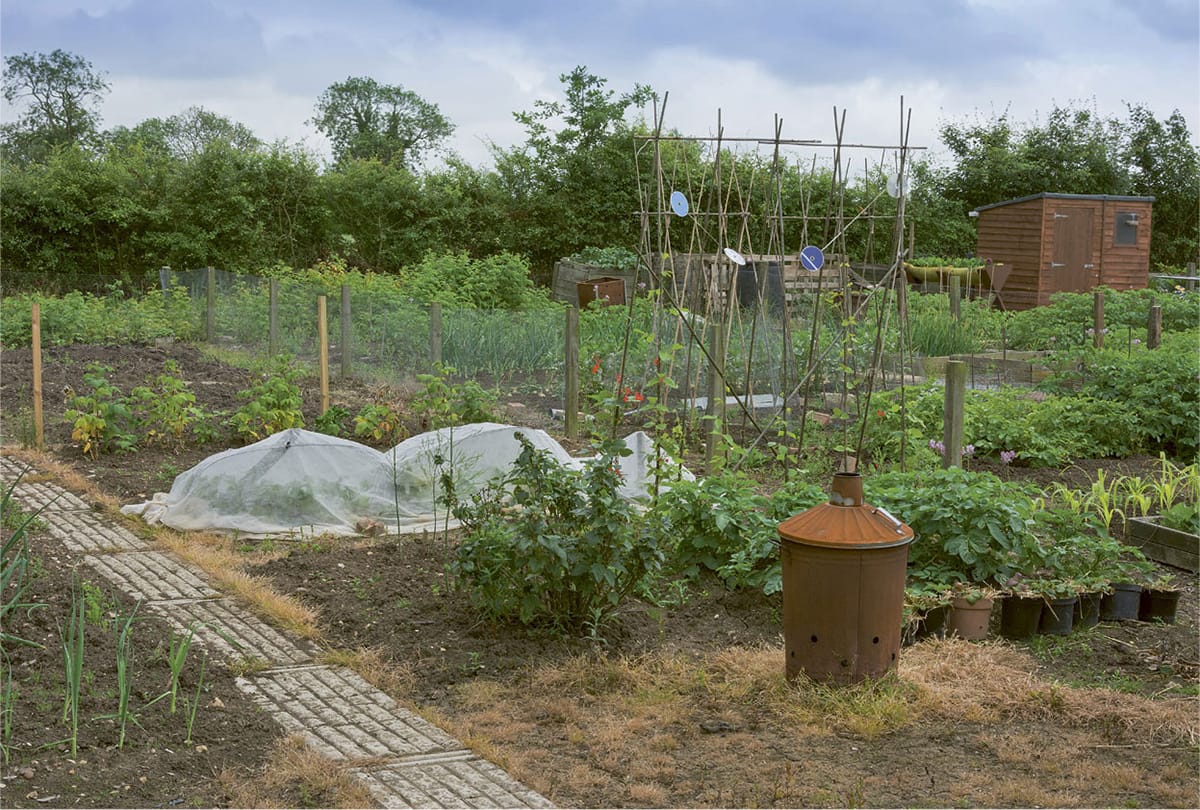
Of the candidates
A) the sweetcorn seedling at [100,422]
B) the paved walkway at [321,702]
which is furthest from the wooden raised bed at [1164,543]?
the sweetcorn seedling at [100,422]

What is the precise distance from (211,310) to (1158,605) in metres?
13.3

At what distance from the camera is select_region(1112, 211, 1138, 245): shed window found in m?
20.5

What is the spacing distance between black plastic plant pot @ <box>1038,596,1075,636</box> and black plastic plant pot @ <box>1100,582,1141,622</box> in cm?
26

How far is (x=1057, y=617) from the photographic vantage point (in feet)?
16.4

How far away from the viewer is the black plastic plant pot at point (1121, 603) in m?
5.20

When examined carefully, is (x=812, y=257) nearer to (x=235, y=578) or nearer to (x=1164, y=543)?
(x=1164, y=543)

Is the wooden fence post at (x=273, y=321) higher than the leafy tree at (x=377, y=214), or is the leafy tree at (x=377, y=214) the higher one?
the leafy tree at (x=377, y=214)

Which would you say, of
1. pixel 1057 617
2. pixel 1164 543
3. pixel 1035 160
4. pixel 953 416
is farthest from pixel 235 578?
pixel 1035 160

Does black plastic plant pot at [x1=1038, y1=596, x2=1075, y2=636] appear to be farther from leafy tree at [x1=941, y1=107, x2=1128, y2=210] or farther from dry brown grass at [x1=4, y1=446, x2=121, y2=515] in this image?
leafy tree at [x1=941, y1=107, x2=1128, y2=210]

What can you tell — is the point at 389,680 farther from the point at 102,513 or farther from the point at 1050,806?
the point at 102,513

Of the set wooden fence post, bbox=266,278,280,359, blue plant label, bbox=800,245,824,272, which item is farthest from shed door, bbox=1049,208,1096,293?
blue plant label, bbox=800,245,824,272

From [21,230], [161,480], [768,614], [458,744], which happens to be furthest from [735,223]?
[458,744]

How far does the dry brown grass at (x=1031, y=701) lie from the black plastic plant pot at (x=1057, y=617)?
46cm

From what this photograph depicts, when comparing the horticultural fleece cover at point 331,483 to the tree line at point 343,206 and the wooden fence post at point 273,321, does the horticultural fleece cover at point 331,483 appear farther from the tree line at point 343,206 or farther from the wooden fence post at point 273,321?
the tree line at point 343,206
